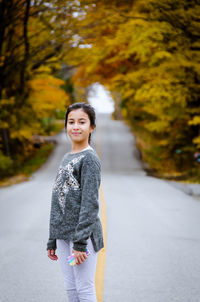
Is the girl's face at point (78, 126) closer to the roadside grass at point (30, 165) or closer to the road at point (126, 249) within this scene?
the road at point (126, 249)

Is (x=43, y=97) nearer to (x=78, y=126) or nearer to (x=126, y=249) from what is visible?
(x=126, y=249)

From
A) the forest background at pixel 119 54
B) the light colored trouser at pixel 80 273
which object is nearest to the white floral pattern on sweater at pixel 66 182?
the light colored trouser at pixel 80 273

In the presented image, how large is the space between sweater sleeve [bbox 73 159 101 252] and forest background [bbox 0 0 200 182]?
11388 mm

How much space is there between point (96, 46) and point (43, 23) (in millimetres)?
2826

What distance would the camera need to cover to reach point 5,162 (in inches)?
738

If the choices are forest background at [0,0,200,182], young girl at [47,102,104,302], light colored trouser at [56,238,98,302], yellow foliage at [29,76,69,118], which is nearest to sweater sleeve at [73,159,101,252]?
young girl at [47,102,104,302]

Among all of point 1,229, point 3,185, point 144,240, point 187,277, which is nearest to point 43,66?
point 3,185

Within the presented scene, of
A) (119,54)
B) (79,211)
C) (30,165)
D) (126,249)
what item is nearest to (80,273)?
(79,211)

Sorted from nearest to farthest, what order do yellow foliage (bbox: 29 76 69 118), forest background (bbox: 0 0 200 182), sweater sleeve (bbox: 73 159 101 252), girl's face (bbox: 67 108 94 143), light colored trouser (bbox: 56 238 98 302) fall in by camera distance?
sweater sleeve (bbox: 73 159 101 252) < light colored trouser (bbox: 56 238 98 302) < girl's face (bbox: 67 108 94 143) < forest background (bbox: 0 0 200 182) < yellow foliage (bbox: 29 76 69 118)

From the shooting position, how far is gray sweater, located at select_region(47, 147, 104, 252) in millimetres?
2801

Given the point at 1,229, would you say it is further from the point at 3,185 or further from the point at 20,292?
the point at 3,185

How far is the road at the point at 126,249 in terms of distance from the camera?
14.8 feet

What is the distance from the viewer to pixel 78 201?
292 centimetres

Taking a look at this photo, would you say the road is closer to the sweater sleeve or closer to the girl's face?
the sweater sleeve
